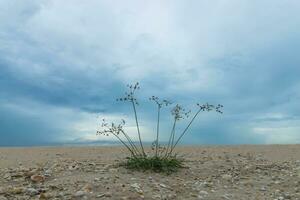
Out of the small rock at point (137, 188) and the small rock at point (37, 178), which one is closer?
the small rock at point (137, 188)

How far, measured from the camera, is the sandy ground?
9.27 m

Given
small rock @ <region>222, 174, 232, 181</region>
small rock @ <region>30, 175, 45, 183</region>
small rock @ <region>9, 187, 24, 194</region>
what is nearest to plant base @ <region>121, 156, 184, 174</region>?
small rock @ <region>222, 174, 232, 181</region>

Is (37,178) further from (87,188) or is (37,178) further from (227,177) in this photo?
(227,177)

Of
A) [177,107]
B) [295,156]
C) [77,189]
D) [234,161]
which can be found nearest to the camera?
[77,189]

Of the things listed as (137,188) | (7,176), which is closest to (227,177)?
(137,188)

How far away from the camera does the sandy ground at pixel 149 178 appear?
30.4 feet

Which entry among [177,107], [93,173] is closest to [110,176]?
[93,173]

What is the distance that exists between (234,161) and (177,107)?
221cm

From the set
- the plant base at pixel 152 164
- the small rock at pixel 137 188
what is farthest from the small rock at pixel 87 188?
the plant base at pixel 152 164

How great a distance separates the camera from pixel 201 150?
14.9m

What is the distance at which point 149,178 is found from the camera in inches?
403

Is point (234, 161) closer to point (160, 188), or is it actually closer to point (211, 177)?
point (211, 177)

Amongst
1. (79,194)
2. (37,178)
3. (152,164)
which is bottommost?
(79,194)

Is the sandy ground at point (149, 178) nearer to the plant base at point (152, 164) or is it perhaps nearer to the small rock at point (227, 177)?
the small rock at point (227, 177)
